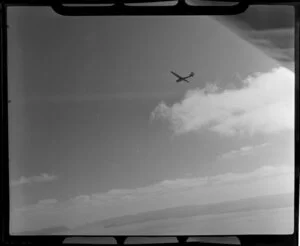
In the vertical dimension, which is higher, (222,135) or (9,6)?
(9,6)

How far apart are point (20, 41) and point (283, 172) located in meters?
1.13

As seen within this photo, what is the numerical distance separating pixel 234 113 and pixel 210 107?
0.31 ft

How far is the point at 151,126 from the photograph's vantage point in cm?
139

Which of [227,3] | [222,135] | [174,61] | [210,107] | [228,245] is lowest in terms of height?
[228,245]

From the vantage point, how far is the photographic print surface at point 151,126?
137cm

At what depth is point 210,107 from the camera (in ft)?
4.52

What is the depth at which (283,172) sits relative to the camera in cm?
138

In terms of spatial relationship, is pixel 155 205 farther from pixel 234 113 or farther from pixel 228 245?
pixel 234 113

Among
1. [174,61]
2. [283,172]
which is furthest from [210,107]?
[283,172]

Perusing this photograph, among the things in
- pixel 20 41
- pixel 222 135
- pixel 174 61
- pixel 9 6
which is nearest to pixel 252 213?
pixel 222 135

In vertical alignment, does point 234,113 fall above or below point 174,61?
below

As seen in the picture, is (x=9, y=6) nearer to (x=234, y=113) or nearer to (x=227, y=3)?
(x=227, y=3)

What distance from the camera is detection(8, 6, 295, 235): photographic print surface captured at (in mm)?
1371
